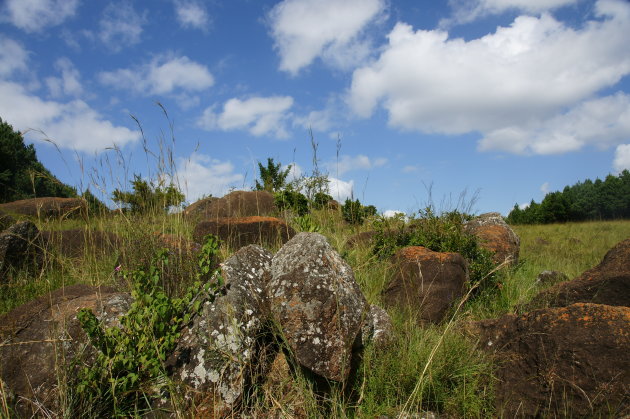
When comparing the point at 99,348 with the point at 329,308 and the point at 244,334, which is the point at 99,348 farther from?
the point at 329,308

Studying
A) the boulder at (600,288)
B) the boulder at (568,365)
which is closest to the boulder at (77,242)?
the boulder at (568,365)

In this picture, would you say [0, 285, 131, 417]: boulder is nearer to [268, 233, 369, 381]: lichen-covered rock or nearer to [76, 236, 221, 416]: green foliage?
[76, 236, 221, 416]: green foliage

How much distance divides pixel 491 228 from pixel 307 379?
20.2 feet

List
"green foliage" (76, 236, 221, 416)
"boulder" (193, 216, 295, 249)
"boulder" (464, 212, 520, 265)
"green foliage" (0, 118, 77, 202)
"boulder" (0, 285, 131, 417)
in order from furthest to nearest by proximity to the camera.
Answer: "green foliage" (0, 118, 77, 202) < "boulder" (464, 212, 520, 265) < "boulder" (193, 216, 295, 249) < "boulder" (0, 285, 131, 417) < "green foliage" (76, 236, 221, 416)

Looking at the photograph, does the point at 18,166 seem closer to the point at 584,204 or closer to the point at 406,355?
the point at 406,355

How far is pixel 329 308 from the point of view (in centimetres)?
293

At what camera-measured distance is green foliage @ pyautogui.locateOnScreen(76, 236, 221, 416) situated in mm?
2773

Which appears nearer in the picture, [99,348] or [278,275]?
[99,348]

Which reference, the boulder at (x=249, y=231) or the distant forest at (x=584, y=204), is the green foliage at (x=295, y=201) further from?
the distant forest at (x=584, y=204)

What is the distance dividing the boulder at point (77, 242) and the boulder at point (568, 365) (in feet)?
17.4

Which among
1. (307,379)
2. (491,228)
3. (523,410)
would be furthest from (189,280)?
(491,228)

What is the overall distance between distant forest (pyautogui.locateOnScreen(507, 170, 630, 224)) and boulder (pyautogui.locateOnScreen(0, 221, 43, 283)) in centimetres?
3092

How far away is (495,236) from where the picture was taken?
7.63 m

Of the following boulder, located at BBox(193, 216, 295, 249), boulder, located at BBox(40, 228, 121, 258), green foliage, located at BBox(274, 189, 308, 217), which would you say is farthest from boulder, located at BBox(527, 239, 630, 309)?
boulder, located at BBox(40, 228, 121, 258)
